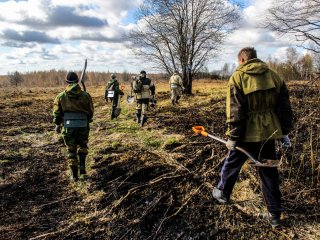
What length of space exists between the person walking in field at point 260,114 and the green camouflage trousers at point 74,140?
10.7ft

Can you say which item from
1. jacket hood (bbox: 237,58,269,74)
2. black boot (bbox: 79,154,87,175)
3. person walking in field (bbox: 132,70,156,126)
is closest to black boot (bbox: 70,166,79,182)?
black boot (bbox: 79,154,87,175)

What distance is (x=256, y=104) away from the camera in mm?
4176

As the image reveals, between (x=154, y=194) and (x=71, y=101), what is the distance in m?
2.38

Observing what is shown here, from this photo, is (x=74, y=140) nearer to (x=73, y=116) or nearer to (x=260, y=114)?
(x=73, y=116)

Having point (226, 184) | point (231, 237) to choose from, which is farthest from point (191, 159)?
point (231, 237)

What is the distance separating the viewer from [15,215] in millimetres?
5297

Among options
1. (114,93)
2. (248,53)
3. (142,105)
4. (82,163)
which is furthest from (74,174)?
(114,93)

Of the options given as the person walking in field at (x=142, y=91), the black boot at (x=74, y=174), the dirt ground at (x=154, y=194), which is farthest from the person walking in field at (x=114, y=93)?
the black boot at (x=74, y=174)

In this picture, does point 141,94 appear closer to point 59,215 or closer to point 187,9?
point 59,215

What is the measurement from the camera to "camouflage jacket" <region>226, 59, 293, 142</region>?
4109 millimetres

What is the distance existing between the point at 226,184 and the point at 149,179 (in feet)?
5.81

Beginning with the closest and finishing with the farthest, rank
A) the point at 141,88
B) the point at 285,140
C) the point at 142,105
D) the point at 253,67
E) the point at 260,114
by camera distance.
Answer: the point at 253,67, the point at 260,114, the point at 285,140, the point at 141,88, the point at 142,105

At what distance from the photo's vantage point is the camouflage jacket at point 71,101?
653 cm

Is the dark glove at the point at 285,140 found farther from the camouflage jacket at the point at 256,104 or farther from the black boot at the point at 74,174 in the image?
the black boot at the point at 74,174
